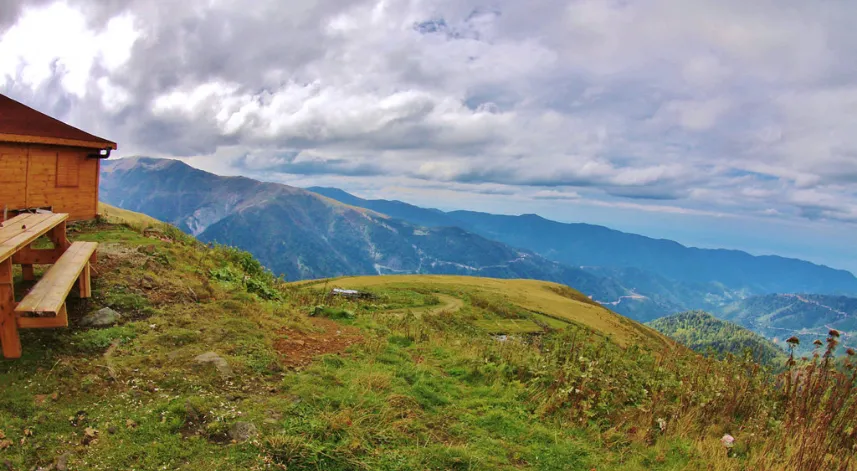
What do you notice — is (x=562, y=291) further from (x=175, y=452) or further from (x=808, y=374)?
(x=175, y=452)

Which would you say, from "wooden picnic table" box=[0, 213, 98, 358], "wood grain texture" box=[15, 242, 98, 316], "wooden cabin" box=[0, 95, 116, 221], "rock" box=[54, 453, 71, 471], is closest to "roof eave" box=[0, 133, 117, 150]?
"wooden cabin" box=[0, 95, 116, 221]

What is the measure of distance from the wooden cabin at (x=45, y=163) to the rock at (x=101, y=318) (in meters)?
12.8

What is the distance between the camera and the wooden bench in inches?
250

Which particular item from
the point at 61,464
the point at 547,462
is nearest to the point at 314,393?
the point at 61,464

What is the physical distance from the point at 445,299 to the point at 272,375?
68.6 feet

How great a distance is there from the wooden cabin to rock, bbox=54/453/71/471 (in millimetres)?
16958

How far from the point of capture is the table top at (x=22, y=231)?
698cm

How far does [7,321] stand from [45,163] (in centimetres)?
1652

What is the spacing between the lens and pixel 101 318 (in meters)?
8.45

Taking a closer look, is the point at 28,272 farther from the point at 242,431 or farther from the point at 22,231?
the point at 242,431

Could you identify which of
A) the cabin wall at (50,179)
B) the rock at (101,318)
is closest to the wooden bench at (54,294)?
the rock at (101,318)

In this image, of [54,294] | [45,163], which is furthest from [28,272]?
[45,163]

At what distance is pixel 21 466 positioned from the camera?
4.80 meters

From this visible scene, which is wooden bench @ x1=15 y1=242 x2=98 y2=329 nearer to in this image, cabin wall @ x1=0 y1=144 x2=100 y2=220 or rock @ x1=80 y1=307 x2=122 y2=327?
rock @ x1=80 y1=307 x2=122 y2=327
